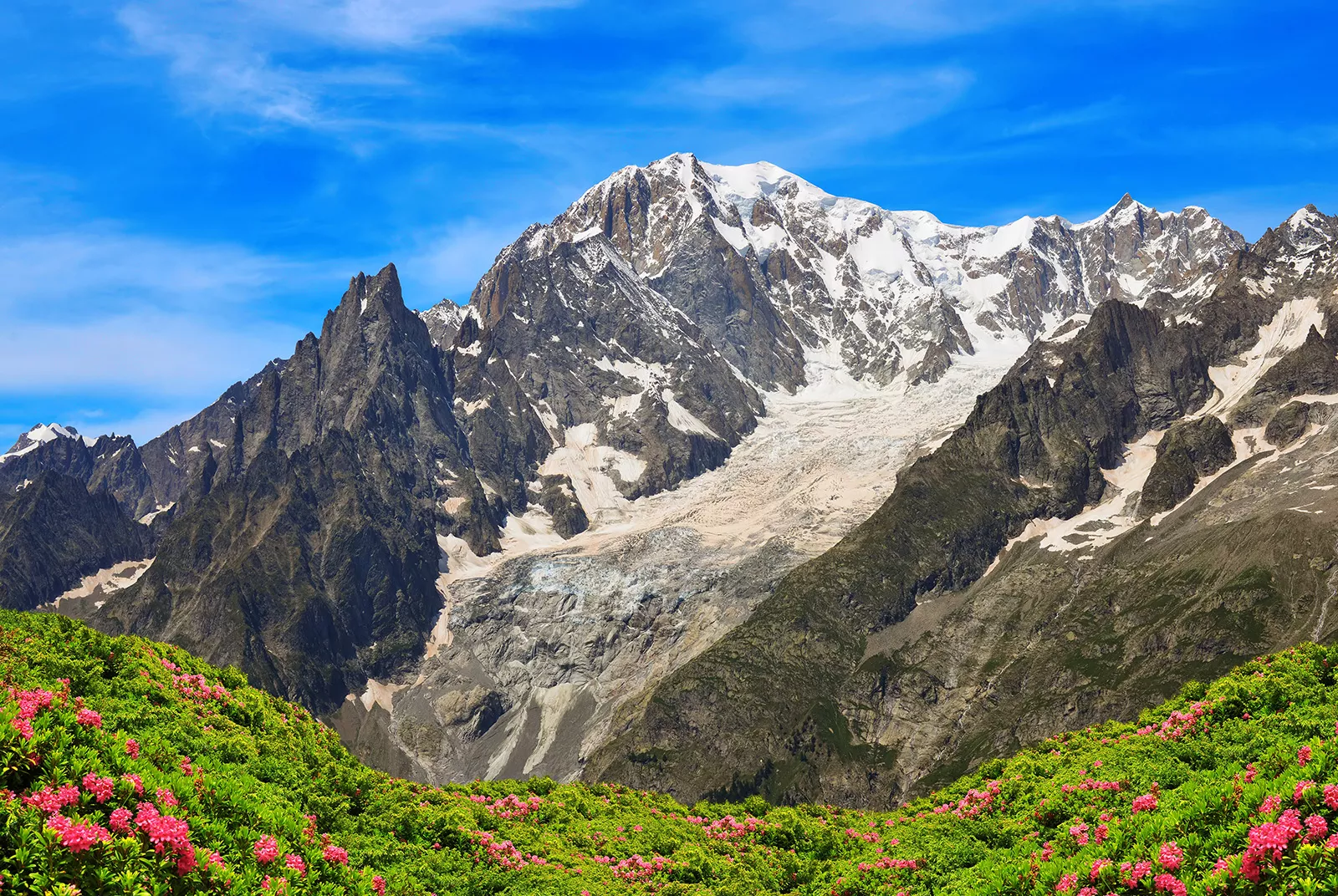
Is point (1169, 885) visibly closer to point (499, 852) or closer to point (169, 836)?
point (169, 836)

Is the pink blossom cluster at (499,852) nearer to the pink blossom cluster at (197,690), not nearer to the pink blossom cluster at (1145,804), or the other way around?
the pink blossom cluster at (197,690)

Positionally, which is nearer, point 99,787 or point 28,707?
→ point 99,787

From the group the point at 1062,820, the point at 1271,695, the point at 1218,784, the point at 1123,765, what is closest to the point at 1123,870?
the point at 1218,784

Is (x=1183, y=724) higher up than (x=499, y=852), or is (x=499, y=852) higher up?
(x=499, y=852)

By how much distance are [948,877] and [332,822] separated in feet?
71.5

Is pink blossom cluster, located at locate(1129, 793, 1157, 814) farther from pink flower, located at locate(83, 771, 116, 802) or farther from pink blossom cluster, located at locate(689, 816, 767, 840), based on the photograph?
pink flower, located at locate(83, 771, 116, 802)

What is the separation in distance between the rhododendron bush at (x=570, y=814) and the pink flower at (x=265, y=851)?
2.1 inches

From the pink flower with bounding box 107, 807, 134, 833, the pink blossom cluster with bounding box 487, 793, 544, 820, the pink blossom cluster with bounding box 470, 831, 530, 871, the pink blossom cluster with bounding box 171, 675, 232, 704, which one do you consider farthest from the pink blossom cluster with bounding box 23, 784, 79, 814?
the pink blossom cluster with bounding box 487, 793, 544, 820

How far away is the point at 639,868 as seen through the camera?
4350 cm

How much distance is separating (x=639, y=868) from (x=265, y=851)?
828 inches

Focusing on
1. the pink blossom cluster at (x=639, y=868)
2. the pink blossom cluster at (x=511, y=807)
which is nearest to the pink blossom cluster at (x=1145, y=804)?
the pink blossom cluster at (x=639, y=868)

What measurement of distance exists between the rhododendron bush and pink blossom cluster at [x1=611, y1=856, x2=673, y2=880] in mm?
104

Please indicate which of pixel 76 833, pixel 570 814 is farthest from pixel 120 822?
pixel 570 814

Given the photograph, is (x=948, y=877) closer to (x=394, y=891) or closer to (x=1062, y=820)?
(x=1062, y=820)
